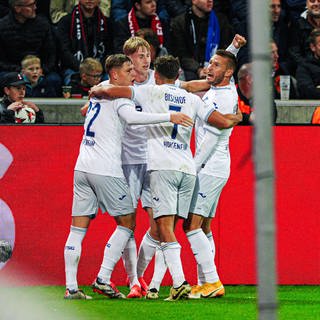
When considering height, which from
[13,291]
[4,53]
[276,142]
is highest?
[4,53]

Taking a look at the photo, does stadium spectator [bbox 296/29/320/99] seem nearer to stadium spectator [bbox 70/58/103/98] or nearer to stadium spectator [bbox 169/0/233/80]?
stadium spectator [bbox 169/0/233/80]

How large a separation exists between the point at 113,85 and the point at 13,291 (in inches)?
92.8

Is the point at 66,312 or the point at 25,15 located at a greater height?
the point at 25,15

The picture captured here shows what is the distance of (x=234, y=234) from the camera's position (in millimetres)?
10148

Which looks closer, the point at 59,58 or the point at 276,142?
the point at 276,142

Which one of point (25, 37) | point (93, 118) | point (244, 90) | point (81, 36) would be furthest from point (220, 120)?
point (25, 37)

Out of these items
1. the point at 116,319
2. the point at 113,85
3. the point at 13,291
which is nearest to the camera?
the point at 116,319

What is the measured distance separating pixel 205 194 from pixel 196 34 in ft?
12.7

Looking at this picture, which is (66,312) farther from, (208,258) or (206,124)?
(206,124)

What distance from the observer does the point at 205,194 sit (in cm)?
890

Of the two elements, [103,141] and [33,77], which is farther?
[33,77]

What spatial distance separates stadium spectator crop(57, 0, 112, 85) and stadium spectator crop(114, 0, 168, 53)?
18 cm

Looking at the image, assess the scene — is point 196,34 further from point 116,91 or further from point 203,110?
point 116,91

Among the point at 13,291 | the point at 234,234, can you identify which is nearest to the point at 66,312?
the point at 13,291
